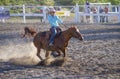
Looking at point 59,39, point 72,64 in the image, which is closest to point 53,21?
point 59,39

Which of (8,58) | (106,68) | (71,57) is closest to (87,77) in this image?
(106,68)

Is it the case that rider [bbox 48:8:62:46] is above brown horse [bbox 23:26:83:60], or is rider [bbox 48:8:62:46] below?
above

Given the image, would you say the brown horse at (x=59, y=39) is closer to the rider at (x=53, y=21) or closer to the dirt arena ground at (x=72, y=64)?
the rider at (x=53, y=21)

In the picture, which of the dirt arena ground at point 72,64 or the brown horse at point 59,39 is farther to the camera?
the brown horse at point 59,39

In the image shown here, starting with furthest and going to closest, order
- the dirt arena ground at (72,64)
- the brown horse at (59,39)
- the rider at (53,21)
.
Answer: the rider at (53,21)
the brown horse at (59,39)
the dirt arena ground at (72,64)

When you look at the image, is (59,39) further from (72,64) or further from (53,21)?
(72,64)

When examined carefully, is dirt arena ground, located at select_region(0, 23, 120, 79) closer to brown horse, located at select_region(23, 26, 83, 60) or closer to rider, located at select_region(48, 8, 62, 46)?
brown horse, located at select_region(23, 26, 83, 60)

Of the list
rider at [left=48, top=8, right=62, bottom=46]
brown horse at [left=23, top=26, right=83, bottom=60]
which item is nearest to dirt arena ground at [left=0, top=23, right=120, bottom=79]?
brown horse at [left=23, top=26, right=83, bottom=60]

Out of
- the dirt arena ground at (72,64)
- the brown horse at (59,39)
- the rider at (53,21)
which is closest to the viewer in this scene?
the dirt arena ground at (72,64)

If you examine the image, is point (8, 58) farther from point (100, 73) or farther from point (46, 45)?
point (100, 73)

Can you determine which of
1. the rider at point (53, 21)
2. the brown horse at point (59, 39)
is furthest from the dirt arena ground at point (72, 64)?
the rider at point (53, 21)

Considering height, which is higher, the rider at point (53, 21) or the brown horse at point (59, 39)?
the rider at point (53, 21)

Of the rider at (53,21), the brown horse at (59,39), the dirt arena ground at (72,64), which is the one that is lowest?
the dirt arena ground at (72,64)

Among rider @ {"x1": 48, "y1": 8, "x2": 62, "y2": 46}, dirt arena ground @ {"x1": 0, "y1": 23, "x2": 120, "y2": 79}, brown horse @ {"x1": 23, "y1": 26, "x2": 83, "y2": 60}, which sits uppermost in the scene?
rider @ {"x1": 48, "y1": 8, "x2": 62, "y2": 46}
